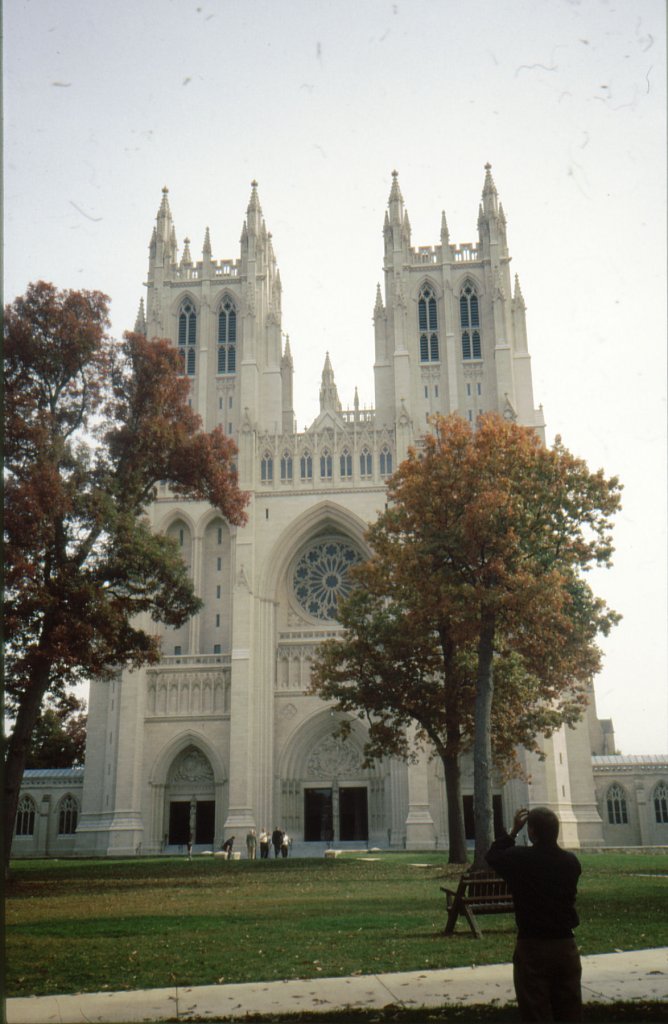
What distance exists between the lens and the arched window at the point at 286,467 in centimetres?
5038

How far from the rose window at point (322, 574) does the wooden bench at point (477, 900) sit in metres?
38.4

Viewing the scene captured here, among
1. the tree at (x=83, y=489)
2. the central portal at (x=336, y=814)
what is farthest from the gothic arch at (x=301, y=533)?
the tree at (x=83, y=489)

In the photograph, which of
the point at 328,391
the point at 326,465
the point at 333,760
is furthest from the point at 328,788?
the point at 328,391

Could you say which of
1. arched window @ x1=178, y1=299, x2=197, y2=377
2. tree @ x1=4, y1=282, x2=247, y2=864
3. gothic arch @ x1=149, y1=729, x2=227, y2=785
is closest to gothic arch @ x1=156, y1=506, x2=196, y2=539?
arched window @ x1=178, y1=299, x2=197, y2=377

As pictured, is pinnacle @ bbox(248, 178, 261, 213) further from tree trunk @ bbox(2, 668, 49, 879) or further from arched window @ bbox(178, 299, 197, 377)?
tree trunk @ bbox(2, 668, 49, 879)

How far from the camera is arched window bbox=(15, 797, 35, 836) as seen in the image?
52.5 m

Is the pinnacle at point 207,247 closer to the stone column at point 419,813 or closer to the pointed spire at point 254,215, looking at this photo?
the pointed spire at point 254,215

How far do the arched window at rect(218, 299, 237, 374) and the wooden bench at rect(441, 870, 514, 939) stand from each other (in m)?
45.1

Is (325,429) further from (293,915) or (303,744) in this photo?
(293,915)

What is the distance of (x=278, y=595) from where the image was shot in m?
49.8

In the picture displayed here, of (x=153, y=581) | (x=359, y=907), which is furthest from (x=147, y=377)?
(x=359, y=907)

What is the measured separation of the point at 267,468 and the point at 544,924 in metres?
45.8

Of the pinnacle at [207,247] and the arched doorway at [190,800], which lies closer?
the arched doorway at [190,800]

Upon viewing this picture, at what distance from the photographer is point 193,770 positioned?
4806 centimetres
